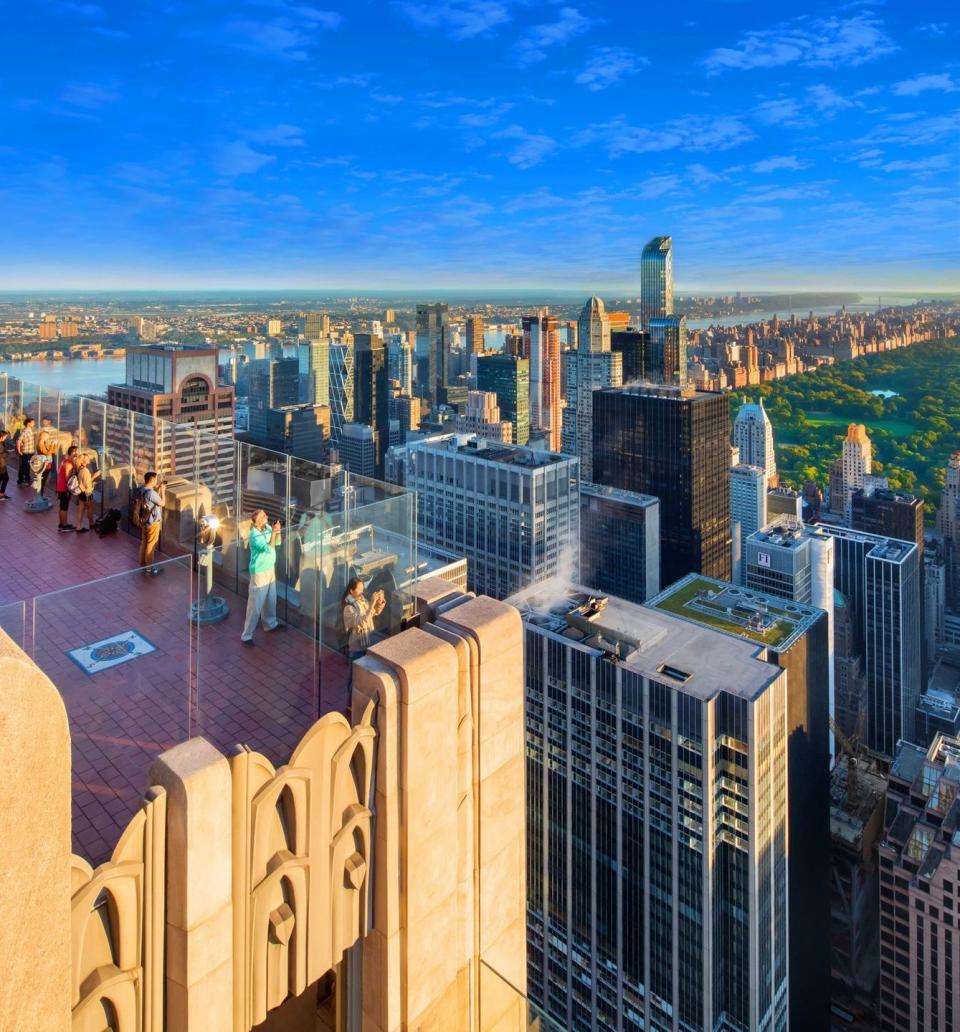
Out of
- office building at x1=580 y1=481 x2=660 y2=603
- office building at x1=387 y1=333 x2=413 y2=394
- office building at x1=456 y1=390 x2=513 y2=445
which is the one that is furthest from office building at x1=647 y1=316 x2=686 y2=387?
office building at x1=387 y1=333 x2=413 y2=394

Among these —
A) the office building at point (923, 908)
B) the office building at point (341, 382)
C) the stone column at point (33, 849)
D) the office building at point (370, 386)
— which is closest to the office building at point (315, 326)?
the office building at point (341, 382)

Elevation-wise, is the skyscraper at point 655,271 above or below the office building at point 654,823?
above

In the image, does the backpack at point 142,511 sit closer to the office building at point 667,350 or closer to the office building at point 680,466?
the office building at point 680,466

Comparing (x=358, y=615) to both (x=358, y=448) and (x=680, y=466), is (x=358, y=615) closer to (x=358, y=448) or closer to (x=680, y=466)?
(x=680, y=466)

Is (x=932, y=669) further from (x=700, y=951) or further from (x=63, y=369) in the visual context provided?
(x=63, y=369)

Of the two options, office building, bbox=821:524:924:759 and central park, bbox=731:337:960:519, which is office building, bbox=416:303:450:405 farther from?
office building, bbox=821:524:924:759

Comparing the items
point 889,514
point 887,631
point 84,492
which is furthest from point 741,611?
point 84,492

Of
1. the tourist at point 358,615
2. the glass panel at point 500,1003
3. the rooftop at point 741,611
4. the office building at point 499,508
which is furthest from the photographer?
the office building at point 499,508
